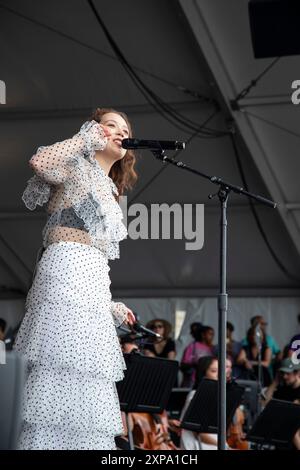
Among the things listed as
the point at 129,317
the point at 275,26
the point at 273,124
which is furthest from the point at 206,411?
the point at 273,124

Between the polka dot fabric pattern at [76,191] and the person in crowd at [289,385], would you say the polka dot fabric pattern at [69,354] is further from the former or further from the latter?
the person in crowd at [289,385]

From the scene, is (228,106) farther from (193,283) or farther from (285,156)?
(193,283)

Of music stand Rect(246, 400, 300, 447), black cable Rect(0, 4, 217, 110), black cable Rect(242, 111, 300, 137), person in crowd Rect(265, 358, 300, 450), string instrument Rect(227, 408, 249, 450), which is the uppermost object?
black cable Rect(0, 4, 217, 110)

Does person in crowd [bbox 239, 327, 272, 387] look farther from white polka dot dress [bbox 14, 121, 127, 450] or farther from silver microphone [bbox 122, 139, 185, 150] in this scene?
white polka dot dress [bbox 14, 121, 127, 450]

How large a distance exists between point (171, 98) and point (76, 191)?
7.08m

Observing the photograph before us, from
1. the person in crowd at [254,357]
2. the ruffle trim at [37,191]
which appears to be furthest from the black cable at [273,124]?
the ruffle trim at [37,191]

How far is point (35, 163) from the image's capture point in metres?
3.39

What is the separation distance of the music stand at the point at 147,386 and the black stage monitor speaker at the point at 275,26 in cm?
199

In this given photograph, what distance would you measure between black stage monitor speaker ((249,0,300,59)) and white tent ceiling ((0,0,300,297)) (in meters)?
3.07

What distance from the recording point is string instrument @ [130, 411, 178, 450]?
264 inches

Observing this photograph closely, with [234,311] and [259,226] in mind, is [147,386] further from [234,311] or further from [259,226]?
[234,311]

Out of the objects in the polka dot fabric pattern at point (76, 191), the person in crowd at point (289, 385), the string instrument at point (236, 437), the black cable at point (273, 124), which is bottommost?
the string instrument at point (236, 437)

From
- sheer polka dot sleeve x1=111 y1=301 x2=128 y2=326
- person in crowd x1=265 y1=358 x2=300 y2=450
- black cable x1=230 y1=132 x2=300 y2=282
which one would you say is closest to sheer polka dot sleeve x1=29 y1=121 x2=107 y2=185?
sheer polka dot sleeve x1=111 y1=301 x2=128 y2=326

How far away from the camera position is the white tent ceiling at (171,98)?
9469 mm
